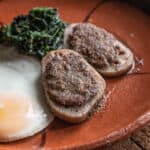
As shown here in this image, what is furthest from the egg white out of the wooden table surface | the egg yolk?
the wooden table surface

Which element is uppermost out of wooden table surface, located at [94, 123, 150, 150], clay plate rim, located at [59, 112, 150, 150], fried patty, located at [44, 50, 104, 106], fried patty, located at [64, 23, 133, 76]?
fried patty, located at [64, 23, 133, 76]

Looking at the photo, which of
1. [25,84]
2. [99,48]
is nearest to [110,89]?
[99,48]

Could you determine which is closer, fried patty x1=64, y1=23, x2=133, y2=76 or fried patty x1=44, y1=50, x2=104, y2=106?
fried patty x1=44, y1=50, x2=104, y2=106

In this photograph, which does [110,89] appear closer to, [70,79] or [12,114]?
[70,79]

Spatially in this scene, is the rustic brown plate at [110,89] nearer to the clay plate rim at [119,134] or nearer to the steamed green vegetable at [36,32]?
the clay plate rim at [119,134]

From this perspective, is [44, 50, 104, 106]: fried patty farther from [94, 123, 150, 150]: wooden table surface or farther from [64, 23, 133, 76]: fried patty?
[94, 123, 150, 150]: wooden table surface
